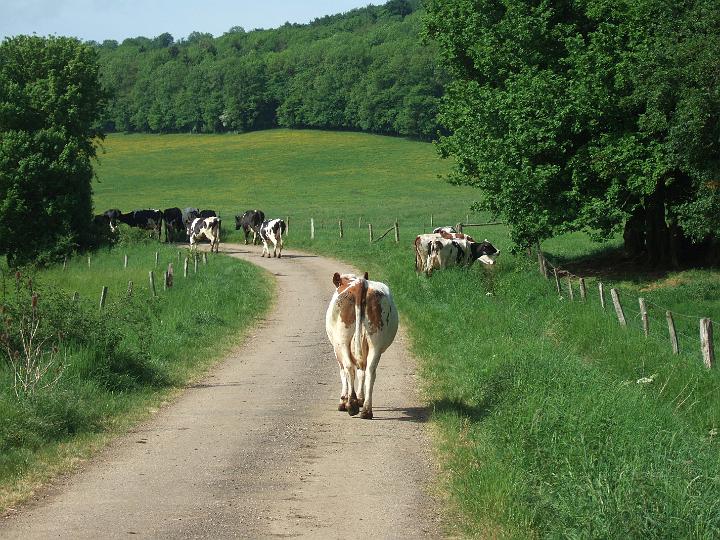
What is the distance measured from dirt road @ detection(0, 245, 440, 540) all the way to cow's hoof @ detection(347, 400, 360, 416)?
146 millimetres

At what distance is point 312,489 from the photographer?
31.3 feet

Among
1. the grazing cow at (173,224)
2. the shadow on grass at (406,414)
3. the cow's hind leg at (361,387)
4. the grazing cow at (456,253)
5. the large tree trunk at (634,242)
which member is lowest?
the grazing cow at (173,224)

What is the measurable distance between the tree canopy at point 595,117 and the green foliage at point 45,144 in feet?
71.3

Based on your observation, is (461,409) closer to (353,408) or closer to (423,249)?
(353,408)

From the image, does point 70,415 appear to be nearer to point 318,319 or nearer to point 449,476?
point 449,476

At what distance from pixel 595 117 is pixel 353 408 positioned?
65.3 ft

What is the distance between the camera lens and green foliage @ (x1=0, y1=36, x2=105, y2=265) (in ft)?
157

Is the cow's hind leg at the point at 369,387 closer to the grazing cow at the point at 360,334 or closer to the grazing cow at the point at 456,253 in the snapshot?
the grazing cow at the point at 360,334

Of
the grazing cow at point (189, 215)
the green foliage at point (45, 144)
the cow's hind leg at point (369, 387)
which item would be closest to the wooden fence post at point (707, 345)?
the cow's hind leg at point (369, 387)

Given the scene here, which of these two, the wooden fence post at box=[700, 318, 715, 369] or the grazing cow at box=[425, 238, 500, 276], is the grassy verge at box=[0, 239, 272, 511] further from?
the wooden fence post at box=[700, 318, 715, 369]

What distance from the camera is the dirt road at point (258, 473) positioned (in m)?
8.40

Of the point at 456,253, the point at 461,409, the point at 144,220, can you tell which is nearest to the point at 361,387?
the point at 461,409

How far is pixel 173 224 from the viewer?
191ft

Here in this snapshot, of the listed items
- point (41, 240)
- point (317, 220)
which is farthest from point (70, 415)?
point (317, 220)
